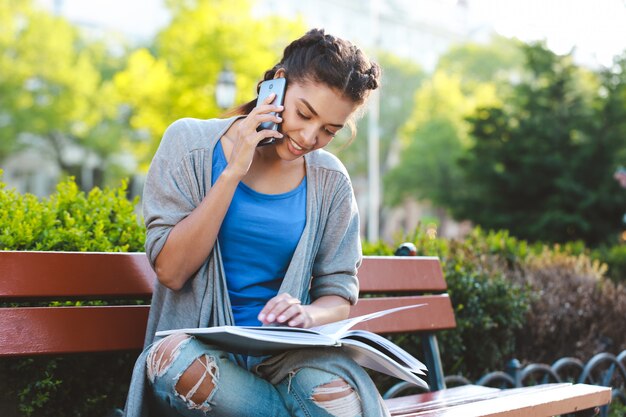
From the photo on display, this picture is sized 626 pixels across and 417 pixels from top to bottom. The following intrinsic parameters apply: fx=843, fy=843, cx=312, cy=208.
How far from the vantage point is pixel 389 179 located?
3869 cm

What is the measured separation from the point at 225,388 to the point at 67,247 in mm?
1262

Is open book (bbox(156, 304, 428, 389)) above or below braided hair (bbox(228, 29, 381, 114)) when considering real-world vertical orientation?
below

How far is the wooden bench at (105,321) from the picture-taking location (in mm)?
2545

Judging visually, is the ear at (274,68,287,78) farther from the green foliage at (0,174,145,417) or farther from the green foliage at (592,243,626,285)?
the green foliage at (592,243,626,285)

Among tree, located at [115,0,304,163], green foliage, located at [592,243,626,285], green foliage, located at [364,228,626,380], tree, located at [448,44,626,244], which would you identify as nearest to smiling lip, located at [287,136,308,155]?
green foliage, located at [364,228,626,380]

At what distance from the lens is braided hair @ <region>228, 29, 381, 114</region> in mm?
2617

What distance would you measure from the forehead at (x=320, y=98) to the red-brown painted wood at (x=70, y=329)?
35.3 inches

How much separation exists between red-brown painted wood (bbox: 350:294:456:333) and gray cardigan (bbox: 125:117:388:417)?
71 centimetres

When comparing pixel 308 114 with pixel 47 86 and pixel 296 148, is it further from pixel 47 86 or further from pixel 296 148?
pixel 47 86

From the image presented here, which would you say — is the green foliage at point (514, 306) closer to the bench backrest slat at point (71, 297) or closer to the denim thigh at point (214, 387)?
the bench backrest slat at point (71, 297)

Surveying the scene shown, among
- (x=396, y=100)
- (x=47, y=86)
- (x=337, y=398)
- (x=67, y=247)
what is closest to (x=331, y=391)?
(x=337, y=398)

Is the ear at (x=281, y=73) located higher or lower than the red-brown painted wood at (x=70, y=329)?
higher

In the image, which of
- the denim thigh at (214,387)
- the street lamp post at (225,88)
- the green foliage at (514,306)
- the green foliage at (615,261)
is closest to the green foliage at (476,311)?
the green foliage at (514,306)

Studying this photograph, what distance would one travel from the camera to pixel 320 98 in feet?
8.54
